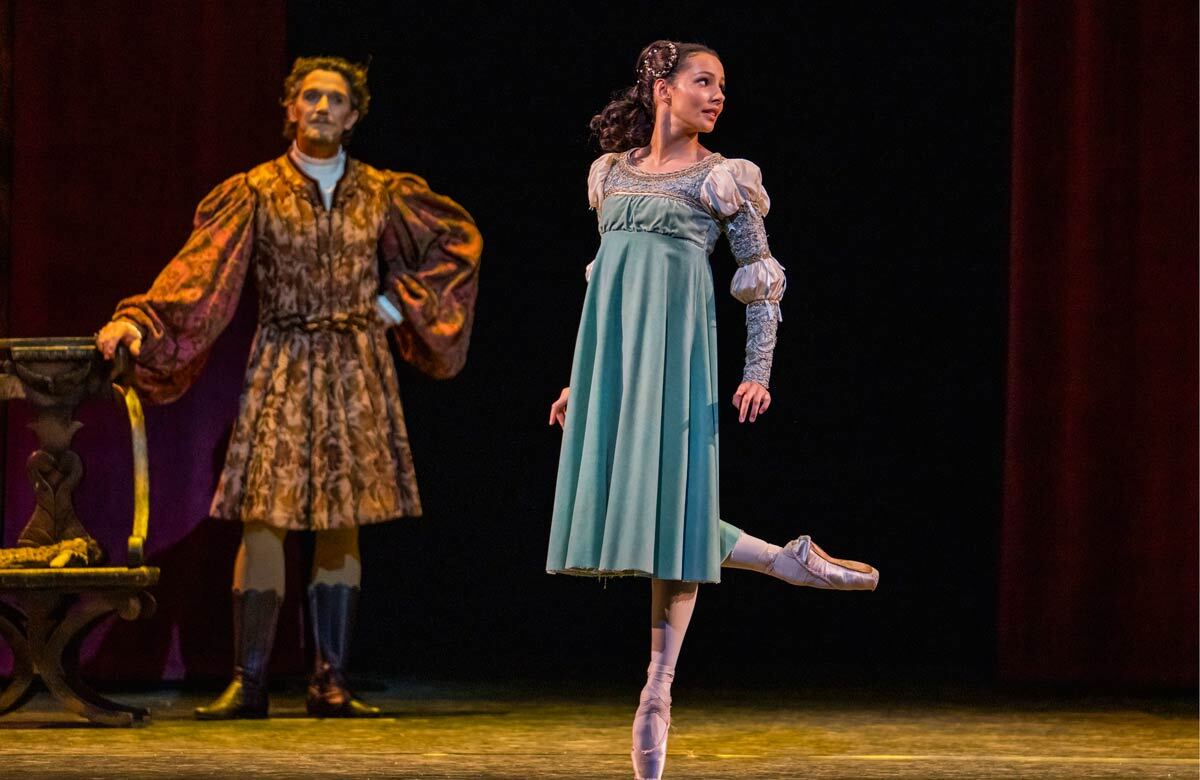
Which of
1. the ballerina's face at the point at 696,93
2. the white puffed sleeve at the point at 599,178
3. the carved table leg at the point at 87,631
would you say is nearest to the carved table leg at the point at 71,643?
the carved table leg at the point at 87,631

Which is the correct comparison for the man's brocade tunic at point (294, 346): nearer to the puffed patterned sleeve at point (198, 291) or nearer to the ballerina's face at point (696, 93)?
the puffed patterned sleeve at point (198, 291)

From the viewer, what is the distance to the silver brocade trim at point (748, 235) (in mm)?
3131

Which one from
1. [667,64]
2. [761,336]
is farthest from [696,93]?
[761,336]

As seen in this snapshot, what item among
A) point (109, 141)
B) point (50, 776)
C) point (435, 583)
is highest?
point (109, 141)

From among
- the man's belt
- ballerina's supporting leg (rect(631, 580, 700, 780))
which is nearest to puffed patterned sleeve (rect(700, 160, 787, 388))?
ballerina's supporting leg (rect(631, 580, 700, 780))

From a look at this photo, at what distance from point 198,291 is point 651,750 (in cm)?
187

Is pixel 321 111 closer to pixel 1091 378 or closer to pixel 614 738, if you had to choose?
pixel 614 738

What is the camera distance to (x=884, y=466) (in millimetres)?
5309

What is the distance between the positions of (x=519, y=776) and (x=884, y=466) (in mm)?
2172

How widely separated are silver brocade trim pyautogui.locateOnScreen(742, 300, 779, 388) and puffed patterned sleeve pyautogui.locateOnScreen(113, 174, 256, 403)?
66.9 inches

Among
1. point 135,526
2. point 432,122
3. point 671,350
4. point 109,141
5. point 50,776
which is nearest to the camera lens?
point 671,350

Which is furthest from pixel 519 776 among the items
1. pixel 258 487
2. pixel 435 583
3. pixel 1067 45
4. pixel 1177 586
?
pixel 1067 45

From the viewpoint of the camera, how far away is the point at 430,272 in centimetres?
453

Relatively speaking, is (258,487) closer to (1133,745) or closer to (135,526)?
(135,526)
